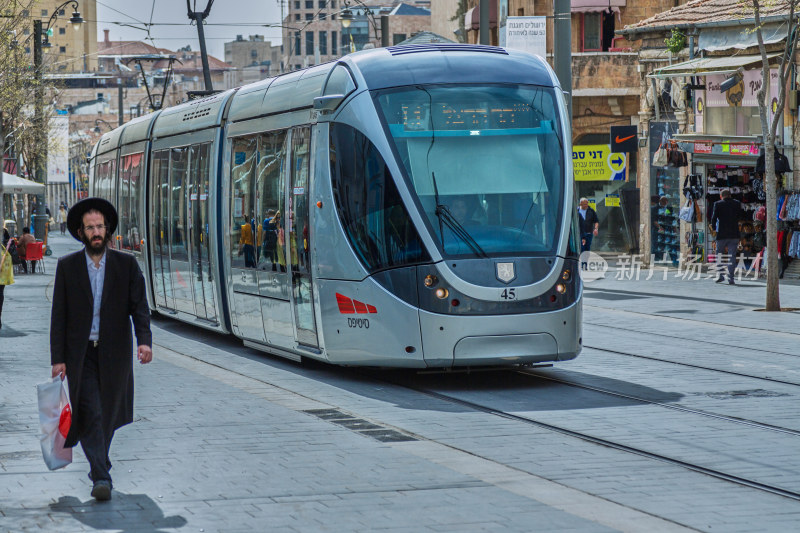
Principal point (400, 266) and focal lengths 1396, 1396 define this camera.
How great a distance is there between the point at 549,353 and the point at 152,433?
3822 mm

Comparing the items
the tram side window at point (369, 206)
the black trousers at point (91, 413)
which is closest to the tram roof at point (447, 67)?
the tram side window at point (369, 206)

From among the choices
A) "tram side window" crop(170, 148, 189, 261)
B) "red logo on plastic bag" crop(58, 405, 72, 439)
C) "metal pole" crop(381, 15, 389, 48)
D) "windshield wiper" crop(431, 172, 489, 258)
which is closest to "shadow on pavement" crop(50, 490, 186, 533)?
"red logo on plastic bag" crop(58, 405, 72, 439)

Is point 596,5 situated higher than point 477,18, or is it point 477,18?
point 477,18

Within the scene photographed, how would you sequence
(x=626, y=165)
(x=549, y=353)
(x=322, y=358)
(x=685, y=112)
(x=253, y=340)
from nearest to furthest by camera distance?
1. (x=549, y=353)
2. (x=322, y=358)
3. (x=253, y=340)
4. (x=685, y=112)
5. (x=626, y=165)

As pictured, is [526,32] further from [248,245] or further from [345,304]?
[345,304]

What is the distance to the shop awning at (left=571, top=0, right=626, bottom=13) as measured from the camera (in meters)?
38.7

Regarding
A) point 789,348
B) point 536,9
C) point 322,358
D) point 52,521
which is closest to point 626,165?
point 536,9

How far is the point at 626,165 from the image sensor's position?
124 ft

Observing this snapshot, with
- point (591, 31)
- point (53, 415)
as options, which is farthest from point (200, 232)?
point (591, 31)

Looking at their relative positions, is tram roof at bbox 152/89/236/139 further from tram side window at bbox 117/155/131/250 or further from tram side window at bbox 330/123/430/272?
tram side window at bbox 330/123/430/272

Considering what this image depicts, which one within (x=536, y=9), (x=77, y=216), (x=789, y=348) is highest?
(x=536, y=9)

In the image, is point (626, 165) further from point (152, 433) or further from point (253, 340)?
point (152, 433)

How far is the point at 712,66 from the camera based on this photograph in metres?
27.6

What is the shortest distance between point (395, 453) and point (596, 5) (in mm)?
31635
